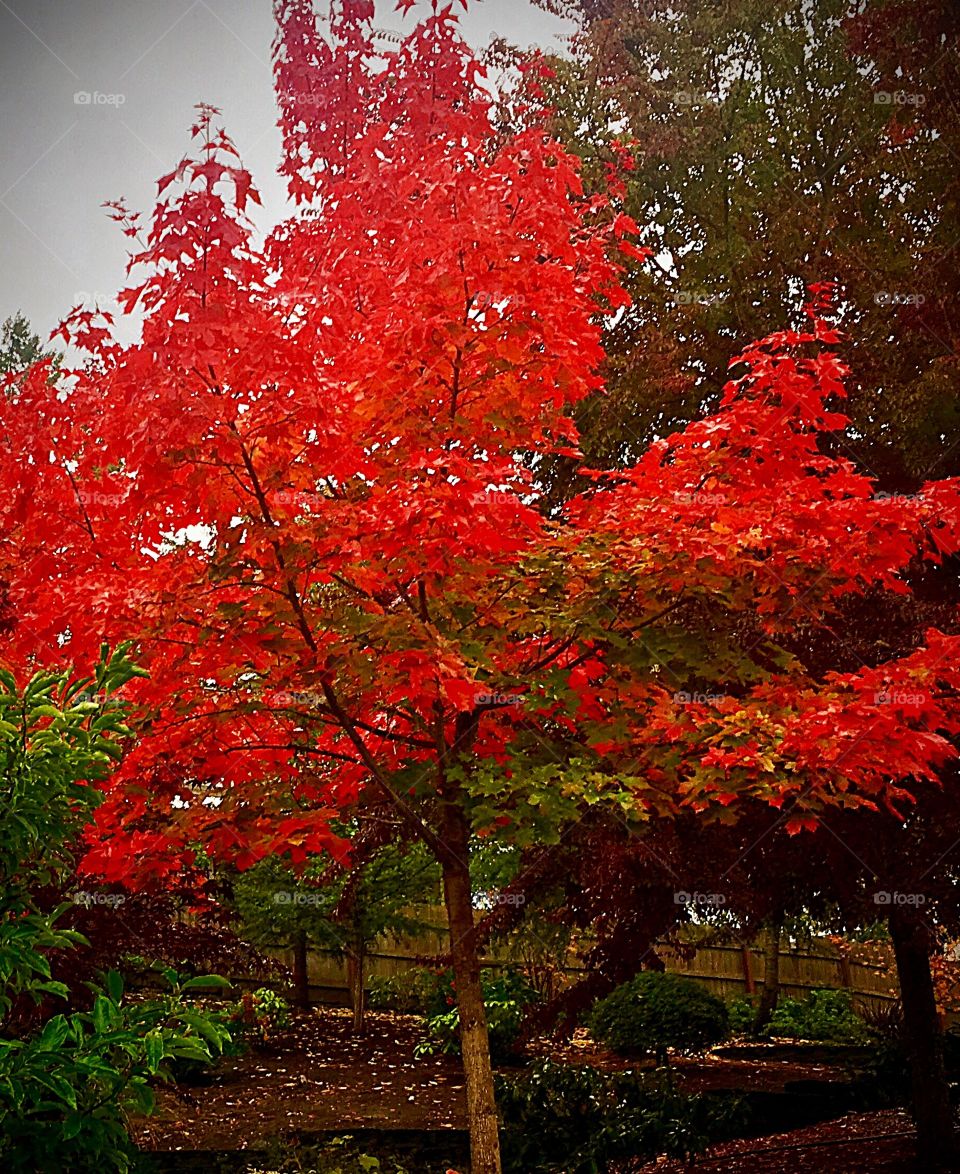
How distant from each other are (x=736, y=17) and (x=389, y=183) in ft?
29.6

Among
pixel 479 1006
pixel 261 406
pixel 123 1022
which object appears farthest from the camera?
pixel 479 1006

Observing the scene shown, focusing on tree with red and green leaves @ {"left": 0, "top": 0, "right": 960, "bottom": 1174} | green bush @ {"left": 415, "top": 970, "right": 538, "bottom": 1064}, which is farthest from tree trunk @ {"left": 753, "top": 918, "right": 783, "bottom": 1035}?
→ tree with red and green leaves @ {"left": 0, "top": 0, "right": 960, "bottom": 1174}

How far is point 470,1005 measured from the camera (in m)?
6.12

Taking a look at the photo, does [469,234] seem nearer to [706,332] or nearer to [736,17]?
[706,332]

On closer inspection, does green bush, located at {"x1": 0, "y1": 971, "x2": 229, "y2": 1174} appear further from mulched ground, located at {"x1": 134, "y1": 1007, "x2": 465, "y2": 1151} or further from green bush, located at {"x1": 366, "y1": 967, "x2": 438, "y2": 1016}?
green bush, located at {"x1": 366, "y1": 967, "x2": 438, "y2": 1016}

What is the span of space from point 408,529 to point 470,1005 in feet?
9.55

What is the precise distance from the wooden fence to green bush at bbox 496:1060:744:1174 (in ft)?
24.2

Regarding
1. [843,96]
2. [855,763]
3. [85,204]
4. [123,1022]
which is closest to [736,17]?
[843,96]

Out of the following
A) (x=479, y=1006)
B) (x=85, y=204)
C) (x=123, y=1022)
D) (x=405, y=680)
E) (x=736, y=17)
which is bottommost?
(x=479, y=1006)

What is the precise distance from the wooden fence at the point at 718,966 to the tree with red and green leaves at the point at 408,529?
10654mm

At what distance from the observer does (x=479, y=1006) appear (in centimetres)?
618

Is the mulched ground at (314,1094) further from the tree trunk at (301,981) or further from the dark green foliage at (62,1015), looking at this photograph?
the dark green foliage at (62,1015)

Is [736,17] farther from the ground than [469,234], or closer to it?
farther from the ground

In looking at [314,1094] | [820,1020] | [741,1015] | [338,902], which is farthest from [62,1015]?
[741,1015]
